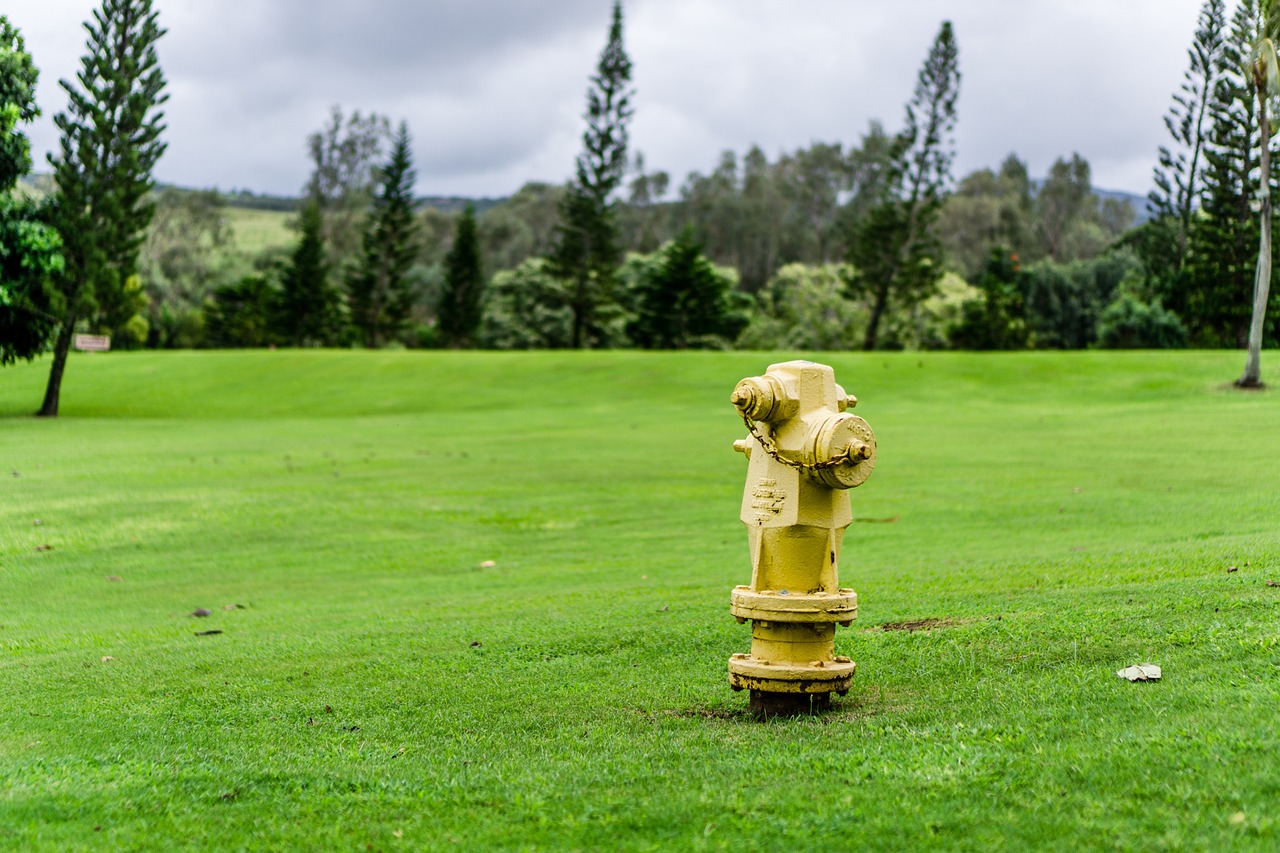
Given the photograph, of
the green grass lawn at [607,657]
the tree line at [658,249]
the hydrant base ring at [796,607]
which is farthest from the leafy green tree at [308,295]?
the hydrant base ring at [796,607]

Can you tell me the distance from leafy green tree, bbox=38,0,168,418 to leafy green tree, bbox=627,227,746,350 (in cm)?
3360

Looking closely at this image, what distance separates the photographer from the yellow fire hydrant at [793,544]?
15.2 feet

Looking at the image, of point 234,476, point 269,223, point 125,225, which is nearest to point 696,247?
point 125,225

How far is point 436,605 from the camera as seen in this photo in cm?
902

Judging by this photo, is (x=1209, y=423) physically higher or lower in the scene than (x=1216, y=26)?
lower

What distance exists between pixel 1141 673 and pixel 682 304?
59242 millimetres

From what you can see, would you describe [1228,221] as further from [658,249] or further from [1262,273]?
[658,249]

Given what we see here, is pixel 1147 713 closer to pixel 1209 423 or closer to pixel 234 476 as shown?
pixel 234 476

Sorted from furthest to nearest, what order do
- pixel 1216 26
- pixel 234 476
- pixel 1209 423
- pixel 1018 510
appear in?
pixel 1216 26, pixel 1209 423, pixel 234 476, pixel 1018 510

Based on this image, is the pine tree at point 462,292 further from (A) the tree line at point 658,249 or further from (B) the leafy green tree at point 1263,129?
(B) the leafy green tree at point 1263,129

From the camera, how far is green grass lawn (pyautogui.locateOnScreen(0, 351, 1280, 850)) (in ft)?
11.6

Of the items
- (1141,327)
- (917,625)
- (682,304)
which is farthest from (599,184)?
(917,625)

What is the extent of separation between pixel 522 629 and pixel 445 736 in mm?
2462

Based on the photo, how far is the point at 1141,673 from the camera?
4707mm
